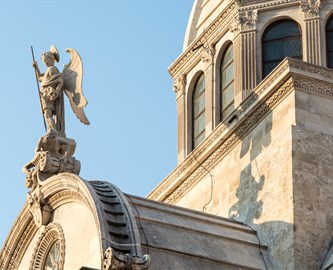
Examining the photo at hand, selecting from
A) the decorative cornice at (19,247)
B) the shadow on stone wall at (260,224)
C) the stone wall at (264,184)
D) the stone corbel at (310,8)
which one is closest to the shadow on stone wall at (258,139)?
the stone wall at (264,184)

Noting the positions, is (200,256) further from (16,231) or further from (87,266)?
(16,231)

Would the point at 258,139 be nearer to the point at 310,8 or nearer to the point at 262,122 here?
the point at 262,122

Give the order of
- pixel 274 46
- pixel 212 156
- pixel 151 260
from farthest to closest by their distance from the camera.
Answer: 1. pixel 274 46
2. pixel 212 156
3. pixel 151 260

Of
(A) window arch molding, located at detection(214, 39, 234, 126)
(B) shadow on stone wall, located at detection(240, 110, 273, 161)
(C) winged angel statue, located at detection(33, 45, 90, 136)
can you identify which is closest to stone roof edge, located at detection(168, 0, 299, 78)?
(A) window arch molding, located at detection(214, 39, 234, 126)

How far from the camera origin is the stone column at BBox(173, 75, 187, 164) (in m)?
A: 37.3

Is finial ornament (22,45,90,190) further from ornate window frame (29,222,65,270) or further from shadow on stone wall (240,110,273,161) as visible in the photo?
shadow on stone wall (240,110,273,161)

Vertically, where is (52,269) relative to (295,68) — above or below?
below

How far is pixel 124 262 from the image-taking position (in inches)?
1006

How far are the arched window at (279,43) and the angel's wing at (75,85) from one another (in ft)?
20.1

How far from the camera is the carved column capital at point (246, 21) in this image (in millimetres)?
35781

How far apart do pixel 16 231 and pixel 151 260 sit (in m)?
5.85

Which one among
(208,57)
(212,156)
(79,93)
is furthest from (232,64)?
(79,93)

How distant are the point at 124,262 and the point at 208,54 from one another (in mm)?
12753

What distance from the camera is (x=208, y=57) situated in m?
37.1
